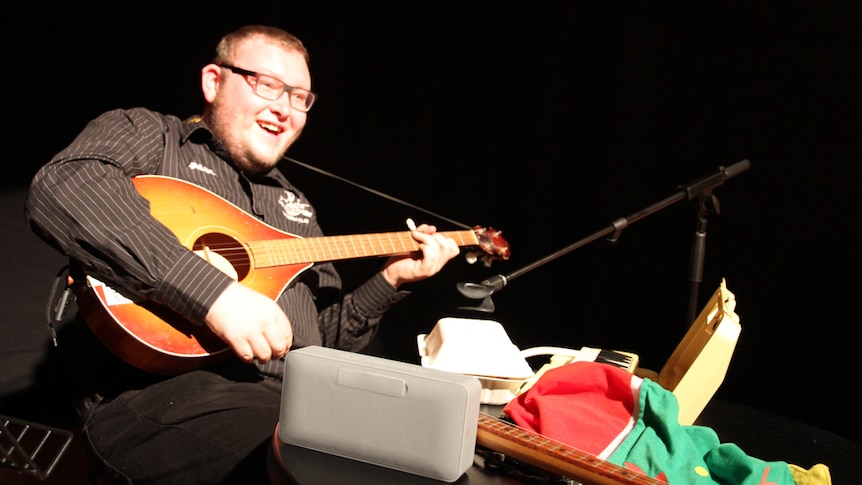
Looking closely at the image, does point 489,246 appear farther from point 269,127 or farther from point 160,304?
point 160,304

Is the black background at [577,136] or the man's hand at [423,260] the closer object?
the man's hand at [423,260]

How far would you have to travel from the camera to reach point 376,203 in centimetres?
254

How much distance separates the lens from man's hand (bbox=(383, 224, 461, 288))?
6.16ft

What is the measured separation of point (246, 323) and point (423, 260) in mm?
702

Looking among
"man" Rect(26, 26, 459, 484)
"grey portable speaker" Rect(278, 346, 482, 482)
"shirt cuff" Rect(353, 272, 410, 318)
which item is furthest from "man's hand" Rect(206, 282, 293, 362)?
"shirt cuff" Rect(353, 272, 410, 318)

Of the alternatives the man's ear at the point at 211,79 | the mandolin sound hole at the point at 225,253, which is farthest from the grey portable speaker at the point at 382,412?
the man's ear at the point at 211,79

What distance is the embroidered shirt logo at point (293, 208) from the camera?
1.85m

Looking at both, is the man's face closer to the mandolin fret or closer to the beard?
the beard

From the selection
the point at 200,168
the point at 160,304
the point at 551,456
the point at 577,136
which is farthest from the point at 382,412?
the point at 577,136

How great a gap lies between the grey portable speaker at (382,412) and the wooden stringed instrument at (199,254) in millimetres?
515

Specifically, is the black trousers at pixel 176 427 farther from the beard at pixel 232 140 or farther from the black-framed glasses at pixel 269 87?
the black-framed glasses at pixel 269 87

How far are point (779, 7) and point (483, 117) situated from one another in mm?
1042

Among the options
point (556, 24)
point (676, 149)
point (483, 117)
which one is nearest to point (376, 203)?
point (483, 117)

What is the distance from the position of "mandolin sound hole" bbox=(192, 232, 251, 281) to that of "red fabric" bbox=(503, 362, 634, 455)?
71 cm
